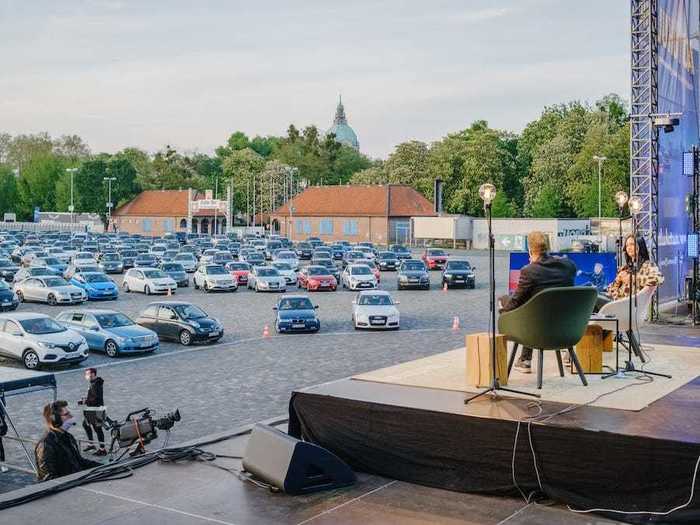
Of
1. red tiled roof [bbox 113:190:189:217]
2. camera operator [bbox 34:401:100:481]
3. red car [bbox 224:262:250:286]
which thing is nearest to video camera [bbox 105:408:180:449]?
camera operator [bbox 34:401:100:481]

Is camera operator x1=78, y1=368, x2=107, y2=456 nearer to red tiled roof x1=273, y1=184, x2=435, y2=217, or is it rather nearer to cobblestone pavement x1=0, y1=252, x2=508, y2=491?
cobblestone pavement x1=0, y1=252, x2=508, y2=491

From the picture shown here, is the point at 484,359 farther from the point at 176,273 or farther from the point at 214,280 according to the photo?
the point at 176,273

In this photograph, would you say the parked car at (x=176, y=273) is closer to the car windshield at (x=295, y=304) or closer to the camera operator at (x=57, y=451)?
the car windshield at (x=295, y=304)

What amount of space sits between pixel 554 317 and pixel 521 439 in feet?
4.71

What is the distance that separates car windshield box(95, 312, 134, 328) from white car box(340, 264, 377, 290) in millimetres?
18490

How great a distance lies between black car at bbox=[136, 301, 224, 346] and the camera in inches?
1001

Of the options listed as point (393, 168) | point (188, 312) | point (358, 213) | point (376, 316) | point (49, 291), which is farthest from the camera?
point (393, 168)

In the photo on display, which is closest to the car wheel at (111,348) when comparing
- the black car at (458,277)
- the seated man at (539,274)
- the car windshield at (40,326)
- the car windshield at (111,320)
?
the car windshield at (111,320)

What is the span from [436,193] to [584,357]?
3121 inches

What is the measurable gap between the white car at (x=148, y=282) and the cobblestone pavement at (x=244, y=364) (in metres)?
3.78

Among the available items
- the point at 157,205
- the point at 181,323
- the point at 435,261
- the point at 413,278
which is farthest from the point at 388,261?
the point at 157,205

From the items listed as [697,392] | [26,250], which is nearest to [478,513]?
[697,392]

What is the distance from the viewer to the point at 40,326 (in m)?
22.2

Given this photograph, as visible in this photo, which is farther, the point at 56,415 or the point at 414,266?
the point at 414,266
